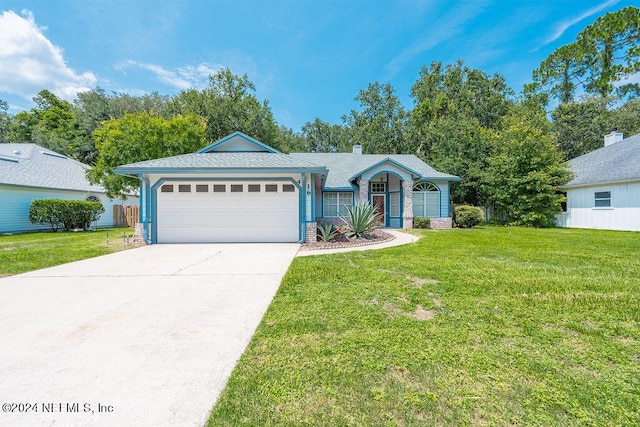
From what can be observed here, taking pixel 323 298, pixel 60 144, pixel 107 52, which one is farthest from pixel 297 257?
pixel 60 144

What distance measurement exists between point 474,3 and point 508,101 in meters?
19.6

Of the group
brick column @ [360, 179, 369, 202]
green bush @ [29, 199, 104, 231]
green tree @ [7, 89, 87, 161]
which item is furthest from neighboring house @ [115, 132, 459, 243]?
green tree @ [7, 89, 87, 161]

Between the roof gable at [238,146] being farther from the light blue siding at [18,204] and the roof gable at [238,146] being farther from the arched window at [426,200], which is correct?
the light blue siding at [18,204]

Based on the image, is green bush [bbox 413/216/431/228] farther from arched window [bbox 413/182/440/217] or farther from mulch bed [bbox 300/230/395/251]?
mulch bed [bbox 300/230/395/251]

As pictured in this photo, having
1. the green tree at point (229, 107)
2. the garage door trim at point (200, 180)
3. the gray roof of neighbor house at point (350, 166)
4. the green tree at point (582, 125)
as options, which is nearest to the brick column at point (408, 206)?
the gray roof of neighbor house at point (350, 166)

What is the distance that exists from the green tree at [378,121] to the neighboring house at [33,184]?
23789 mm

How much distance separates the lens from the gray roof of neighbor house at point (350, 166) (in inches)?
663

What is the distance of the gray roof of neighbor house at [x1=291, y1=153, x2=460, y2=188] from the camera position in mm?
16828

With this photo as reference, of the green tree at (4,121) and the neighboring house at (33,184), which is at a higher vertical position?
the green tree at (4,121)

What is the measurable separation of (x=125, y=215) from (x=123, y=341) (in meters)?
22.2

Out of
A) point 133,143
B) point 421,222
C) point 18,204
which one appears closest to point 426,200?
point 421,222

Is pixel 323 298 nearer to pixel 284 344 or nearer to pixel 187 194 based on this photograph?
pixel 284 344

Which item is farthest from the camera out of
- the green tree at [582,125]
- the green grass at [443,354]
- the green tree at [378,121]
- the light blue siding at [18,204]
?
the green tree at [378,121]

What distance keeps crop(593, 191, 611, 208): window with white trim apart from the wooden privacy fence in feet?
99.1
